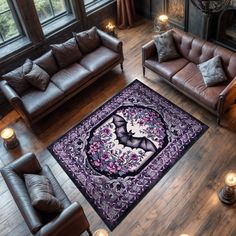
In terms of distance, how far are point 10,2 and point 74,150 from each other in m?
2.62

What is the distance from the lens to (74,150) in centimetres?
425

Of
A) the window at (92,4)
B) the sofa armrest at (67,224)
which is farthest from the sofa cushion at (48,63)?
the sofa armrest at (67,224)

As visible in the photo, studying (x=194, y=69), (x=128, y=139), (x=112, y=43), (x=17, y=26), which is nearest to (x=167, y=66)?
(x=194, y=69)

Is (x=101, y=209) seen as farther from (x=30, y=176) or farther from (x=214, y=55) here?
(x=214, y=55)

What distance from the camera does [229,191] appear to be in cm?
339

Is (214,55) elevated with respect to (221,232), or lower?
elevated

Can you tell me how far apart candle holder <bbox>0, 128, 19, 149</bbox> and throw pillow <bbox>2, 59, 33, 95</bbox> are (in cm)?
65

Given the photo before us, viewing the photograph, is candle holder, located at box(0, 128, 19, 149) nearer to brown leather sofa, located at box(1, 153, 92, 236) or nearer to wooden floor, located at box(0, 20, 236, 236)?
wooden floor, located at box(0, 20, 236, 236)

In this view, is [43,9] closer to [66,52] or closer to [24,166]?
[66,52]

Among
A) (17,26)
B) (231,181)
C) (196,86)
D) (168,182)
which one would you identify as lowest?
(168,182)

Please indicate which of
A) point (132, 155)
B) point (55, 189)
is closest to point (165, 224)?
point (132, 155)

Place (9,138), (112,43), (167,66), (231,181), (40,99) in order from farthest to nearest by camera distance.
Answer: (112,43)
(167,66)
(40,99)
(9,138)
(231,181)

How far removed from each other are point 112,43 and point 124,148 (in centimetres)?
199

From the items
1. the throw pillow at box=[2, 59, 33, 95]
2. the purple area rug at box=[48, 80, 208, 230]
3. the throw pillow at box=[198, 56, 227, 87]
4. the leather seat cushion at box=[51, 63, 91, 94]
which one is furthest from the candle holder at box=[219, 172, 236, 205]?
the throw pillow at box=[2, 59, 33, 95]
